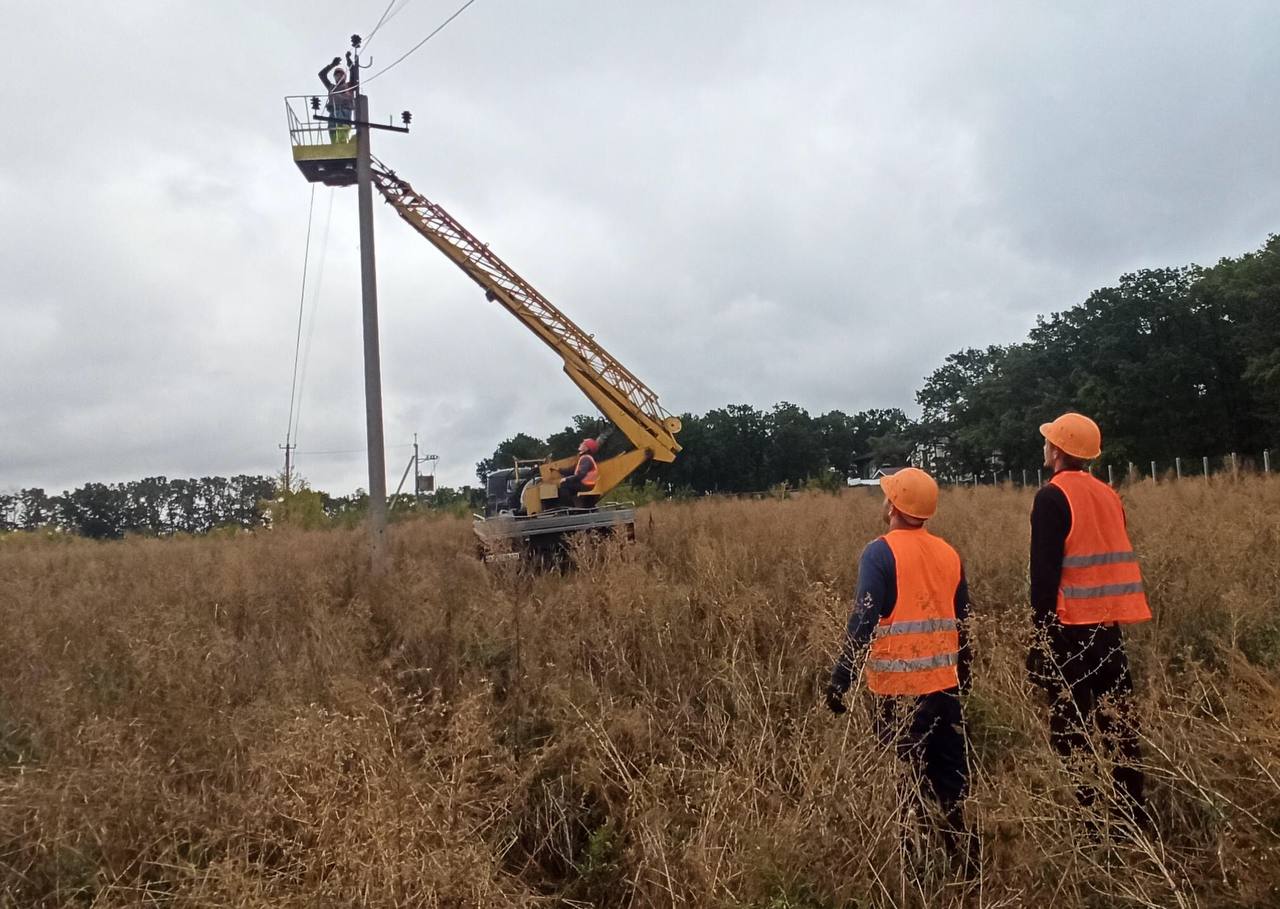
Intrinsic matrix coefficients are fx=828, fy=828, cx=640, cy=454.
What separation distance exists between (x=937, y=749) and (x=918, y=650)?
439 millimetres

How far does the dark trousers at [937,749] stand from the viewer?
3.11 m

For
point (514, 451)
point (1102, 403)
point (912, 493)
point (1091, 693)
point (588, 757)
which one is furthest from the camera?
point (514, 451)

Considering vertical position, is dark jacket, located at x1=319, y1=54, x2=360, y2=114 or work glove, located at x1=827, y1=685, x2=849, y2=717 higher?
dark jacket, located at x1=319, y1=54, x2=360, y2=114

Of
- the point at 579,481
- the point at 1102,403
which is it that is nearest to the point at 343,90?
the point at 579,481

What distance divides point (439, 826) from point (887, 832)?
159 centimetres

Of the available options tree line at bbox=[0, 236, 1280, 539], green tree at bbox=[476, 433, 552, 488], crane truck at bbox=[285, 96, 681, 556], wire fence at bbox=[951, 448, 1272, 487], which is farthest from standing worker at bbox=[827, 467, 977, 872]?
green tree at bbox=[476, 433, 552, 488]

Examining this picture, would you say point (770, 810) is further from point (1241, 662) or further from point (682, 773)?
point (1241, 662)

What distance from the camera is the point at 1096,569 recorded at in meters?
3.65

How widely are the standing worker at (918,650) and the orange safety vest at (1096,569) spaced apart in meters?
0.61

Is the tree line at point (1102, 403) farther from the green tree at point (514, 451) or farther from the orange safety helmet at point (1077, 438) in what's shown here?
the orange safety helmet at point (1077, 438)

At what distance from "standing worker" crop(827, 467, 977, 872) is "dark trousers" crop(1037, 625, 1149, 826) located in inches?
16.6

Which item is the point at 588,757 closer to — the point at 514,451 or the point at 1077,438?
the point at 1077,438

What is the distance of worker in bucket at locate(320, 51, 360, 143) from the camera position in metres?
10.8

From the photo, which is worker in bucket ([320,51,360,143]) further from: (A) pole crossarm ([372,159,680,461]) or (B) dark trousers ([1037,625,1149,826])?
(B) dark trousers ([1037,625,1149,826])
